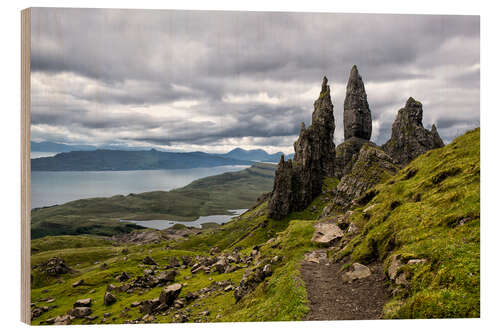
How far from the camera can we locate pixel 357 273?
55.4 ft

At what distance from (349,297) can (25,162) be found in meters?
24.9

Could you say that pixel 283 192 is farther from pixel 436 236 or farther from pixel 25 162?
pixel 25 162

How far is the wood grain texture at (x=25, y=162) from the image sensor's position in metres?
19.0

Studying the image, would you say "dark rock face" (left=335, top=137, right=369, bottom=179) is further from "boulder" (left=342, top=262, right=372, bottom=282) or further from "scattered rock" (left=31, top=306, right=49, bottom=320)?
"boulder" (left=342, top=262, right=372, bottom=282)

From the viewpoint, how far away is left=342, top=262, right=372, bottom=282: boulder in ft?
54.3

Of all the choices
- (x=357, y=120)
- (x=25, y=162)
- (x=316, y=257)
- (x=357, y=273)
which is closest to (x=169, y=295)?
(x=316, y=257)

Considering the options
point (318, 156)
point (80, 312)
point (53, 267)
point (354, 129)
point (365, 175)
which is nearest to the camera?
point (80, 312)

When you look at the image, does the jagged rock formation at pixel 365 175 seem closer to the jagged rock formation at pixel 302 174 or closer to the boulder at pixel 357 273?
the boulder at pixel 357 273

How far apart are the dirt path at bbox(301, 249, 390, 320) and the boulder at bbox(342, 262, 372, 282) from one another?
0.24m

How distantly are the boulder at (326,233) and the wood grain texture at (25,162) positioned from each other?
80.9 feet

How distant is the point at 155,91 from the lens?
86.3 feet

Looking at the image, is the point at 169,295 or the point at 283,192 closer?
the point at 169,295

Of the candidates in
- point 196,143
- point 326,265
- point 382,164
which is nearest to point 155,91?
point 196,143

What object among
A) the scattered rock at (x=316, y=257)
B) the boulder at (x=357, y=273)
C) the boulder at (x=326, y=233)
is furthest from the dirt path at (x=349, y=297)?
the boulder at (x=326, y=233)
